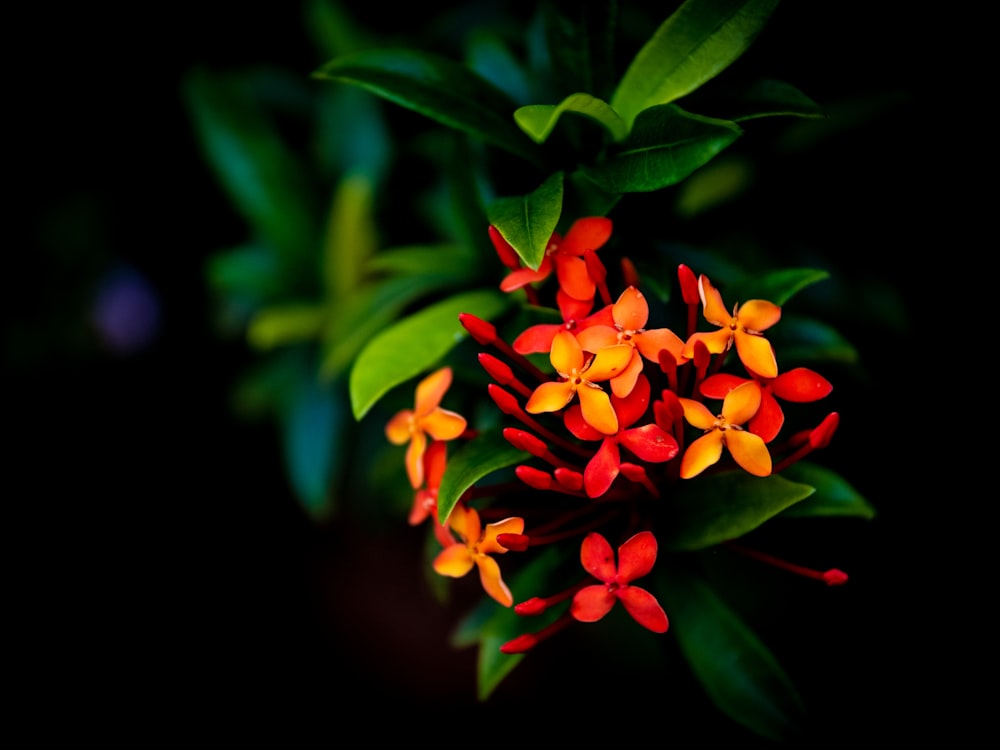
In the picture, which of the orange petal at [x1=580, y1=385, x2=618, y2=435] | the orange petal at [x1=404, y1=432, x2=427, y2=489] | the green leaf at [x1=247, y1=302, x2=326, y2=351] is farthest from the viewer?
the green leaf at [x1=247, y1=302, x2=326, y2=351]

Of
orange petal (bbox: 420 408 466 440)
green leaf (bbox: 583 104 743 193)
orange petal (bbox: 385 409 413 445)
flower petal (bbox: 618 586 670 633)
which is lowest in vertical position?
flower petal (bbox: 618 586 670 633)

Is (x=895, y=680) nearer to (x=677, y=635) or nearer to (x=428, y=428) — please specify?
(x=677, y=635)

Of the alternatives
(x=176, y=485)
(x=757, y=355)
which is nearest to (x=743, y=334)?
(x=757, y=355)

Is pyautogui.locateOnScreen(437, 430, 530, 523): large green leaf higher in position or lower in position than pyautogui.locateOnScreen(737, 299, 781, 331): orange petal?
lower

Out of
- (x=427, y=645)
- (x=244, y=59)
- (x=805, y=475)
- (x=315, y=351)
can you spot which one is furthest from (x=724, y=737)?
(x=244, y=59)

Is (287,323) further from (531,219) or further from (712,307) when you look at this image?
(712,307)

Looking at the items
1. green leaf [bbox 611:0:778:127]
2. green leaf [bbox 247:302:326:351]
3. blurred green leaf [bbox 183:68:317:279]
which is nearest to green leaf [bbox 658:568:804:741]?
green leaf [bbox 611:0:778:127]

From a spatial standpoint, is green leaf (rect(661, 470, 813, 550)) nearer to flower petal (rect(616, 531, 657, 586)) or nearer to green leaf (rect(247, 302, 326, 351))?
flower petal (rect(616, 531, 657, 586))

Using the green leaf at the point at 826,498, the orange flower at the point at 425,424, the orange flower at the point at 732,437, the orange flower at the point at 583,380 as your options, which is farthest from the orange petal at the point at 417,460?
the green leaf at the point at 826,498
